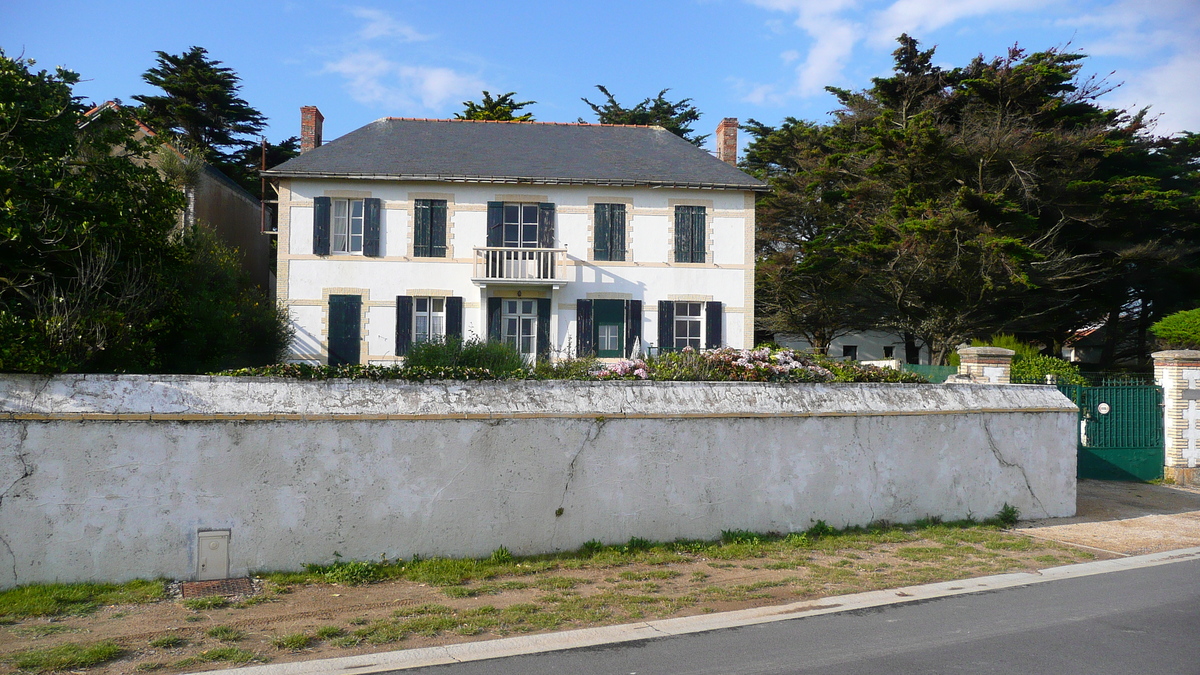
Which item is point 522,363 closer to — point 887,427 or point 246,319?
point 887,427

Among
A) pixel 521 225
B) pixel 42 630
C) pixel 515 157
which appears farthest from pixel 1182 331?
pixel 42 630

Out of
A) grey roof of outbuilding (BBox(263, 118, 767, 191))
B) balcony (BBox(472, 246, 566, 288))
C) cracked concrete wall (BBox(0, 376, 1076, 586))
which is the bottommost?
cracked concrete wall (BBox(0, 376, 1076, 586))

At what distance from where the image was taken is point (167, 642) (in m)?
5.37

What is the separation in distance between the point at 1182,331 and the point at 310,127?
74.1 ft

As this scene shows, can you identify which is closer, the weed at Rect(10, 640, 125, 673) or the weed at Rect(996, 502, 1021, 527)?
the weed at Rect(10, 640, 125, 673)

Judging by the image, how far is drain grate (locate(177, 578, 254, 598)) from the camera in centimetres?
641

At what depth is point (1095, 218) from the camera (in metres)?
24.5

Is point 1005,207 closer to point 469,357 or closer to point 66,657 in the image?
point 469,357

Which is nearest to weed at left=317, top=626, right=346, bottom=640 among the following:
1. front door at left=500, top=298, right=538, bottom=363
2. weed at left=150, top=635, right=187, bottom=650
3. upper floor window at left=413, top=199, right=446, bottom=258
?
weed at left=150, top=635, right=187, bottom=650

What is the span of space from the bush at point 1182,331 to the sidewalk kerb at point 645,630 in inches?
432

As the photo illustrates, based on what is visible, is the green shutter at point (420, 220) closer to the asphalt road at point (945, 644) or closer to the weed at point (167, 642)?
the weed at point (167, 642)

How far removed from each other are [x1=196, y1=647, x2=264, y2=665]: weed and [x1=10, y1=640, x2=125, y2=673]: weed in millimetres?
550

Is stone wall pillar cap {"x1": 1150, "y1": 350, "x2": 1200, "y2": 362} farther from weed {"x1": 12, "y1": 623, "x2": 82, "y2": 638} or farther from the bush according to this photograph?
weed {"x1": 12, "y1": 623, "x2": 82, "y2": 638}

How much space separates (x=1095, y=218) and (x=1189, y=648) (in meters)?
22.7
